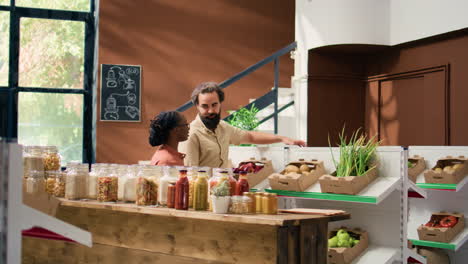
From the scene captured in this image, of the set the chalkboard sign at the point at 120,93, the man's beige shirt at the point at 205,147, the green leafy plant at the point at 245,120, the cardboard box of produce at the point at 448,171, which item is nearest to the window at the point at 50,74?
the chalkboard sign at the point at 120,93

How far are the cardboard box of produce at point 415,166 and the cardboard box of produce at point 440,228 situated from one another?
1.43ft

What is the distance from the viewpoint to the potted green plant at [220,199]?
2857 millimetres

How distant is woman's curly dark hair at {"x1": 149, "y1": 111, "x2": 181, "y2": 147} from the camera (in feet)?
11.6

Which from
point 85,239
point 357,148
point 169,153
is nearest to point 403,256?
point 357,148

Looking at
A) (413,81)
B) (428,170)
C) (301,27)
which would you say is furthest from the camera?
(301,27)

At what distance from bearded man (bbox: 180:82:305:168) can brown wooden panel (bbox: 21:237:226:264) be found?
937mm

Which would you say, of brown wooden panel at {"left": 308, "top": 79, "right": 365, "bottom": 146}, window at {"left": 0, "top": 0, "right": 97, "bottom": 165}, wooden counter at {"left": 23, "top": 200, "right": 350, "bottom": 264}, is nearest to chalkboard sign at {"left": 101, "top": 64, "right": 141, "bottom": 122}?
window at {"left": 0, "top": 0, "right": 97, "bottom": 165}

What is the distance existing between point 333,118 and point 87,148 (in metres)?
3.57

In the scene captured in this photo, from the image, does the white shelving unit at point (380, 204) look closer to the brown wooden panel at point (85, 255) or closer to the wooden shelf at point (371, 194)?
the wooden shelf at point (371, 194)

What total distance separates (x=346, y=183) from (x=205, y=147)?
1146mm

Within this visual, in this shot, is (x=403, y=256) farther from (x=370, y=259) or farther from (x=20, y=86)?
(x=20, y=86)

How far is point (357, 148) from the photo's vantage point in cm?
374

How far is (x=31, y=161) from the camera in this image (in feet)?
11.0

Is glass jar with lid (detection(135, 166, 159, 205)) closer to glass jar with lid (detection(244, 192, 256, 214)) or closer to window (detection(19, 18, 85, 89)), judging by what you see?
glass jar with lid (detection(244, 192, 256, 214))
